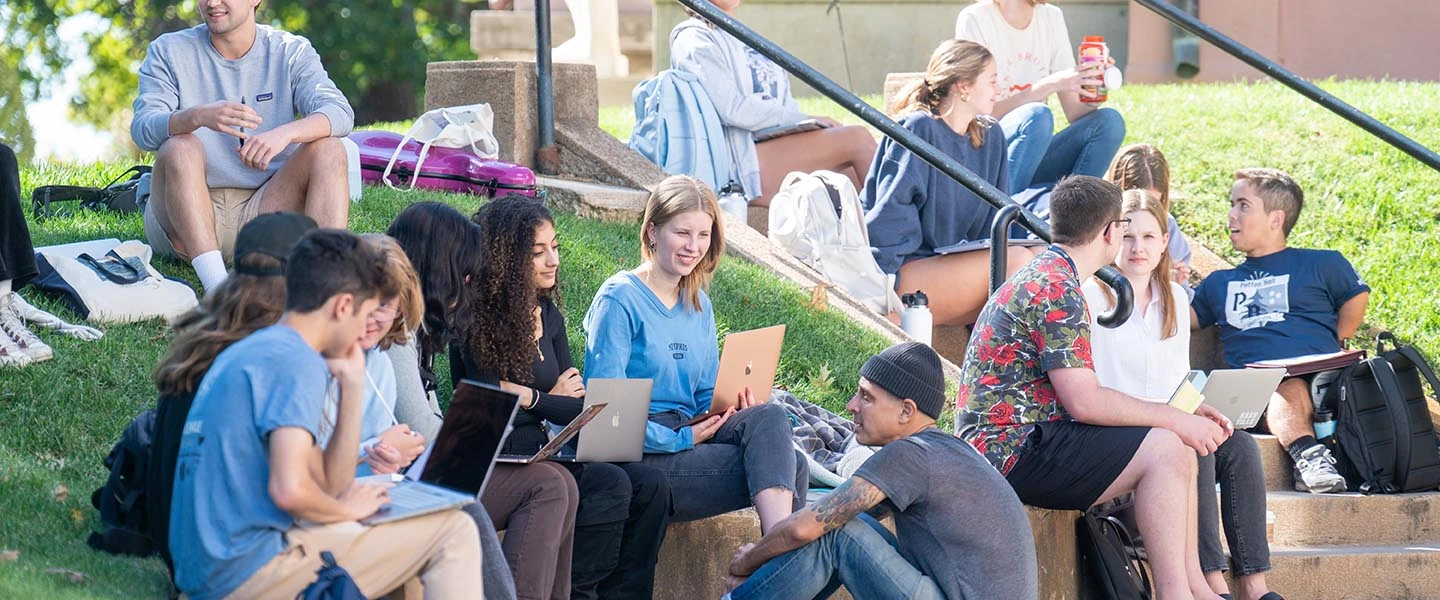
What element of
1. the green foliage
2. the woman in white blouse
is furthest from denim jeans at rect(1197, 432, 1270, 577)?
the green foliage

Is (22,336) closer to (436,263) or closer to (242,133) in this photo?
(242,133)

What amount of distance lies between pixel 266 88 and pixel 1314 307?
14.0 feet

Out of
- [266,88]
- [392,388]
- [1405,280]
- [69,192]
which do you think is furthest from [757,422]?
[1405,280]

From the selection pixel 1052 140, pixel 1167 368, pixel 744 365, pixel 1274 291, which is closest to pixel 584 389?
pixel 744 365

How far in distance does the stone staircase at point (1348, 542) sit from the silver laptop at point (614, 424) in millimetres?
2552

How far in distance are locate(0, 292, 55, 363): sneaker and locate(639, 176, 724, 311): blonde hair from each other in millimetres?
1865

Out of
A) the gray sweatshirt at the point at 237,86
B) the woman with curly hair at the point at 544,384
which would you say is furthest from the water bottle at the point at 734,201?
the woman with curly hair at the point at 544,384

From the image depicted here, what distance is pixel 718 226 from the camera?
5656 millimetres

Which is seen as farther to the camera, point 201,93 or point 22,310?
point 201,93

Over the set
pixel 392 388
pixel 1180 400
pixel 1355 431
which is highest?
pixel 392 388

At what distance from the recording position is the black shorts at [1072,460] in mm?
5320

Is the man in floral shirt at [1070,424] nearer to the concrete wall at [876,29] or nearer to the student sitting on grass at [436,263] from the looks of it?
the student sitting on grass at [436,263]

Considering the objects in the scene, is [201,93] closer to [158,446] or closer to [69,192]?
[69,192]

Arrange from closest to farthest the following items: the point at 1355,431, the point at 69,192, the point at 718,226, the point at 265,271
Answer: the point at 265,271 → the point at 718,226 → the point at 1355,431 → the point at 69,192
